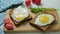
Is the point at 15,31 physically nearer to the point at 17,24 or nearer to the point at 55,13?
the point at 17,24

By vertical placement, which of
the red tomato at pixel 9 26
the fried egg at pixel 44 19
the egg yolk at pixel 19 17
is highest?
the egg yolk at pixel 19 17

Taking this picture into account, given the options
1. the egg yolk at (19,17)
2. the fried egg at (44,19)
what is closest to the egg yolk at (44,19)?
the fried egg at (44,19)

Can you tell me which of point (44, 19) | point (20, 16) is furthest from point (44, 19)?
point (20, 16)

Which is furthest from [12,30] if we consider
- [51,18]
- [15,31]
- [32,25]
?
[51,18]

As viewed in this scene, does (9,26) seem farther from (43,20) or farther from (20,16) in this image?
(43,20)

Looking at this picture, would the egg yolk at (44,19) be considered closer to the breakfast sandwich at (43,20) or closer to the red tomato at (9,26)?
the breakfast sandwich at (43,20)

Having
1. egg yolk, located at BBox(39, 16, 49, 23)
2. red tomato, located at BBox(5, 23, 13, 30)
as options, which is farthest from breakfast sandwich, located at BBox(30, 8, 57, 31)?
red tomato, located at BBox(5, 23, 13, 30)

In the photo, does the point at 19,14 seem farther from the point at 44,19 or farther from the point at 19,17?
the point at 44,19

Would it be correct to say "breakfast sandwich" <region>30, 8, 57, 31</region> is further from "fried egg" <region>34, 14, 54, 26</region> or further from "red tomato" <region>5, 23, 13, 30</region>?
"red tomato" <region>5, 23, 13, 30</region>

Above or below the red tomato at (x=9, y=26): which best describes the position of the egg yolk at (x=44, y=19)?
above
